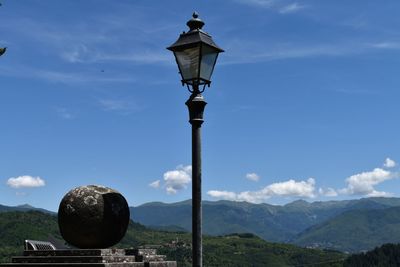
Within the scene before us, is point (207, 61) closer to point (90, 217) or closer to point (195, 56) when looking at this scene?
point (195, 56)

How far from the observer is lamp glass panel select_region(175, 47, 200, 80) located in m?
10.2

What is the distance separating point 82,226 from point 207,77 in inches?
208

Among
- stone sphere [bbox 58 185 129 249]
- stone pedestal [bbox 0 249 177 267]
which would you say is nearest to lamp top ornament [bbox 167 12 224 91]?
stone sphere [bbox 58 185 129 249]

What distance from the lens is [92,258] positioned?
42.6 feet

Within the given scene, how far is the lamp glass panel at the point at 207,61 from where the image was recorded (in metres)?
10.2

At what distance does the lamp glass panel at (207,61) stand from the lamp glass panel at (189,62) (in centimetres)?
10

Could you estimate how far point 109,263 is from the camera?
1288 centimetres

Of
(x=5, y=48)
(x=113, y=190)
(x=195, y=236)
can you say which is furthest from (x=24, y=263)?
(x=5, y=48)

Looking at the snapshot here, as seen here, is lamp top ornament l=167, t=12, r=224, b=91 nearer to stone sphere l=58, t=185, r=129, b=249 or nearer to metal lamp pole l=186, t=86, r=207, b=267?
metal lamp pole l=186, t=86, r=207, b=267

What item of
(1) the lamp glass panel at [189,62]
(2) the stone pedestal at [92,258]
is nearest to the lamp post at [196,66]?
(1) the lamp glass panel at [189,62]

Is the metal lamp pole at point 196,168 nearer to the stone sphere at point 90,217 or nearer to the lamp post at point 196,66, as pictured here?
the lamp post at point 196,66

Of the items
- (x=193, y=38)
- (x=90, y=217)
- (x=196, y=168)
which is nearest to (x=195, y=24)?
(x=193, y=38)

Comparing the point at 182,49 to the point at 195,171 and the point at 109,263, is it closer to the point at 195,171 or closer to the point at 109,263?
the point at 195,171

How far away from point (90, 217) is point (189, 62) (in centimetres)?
512
